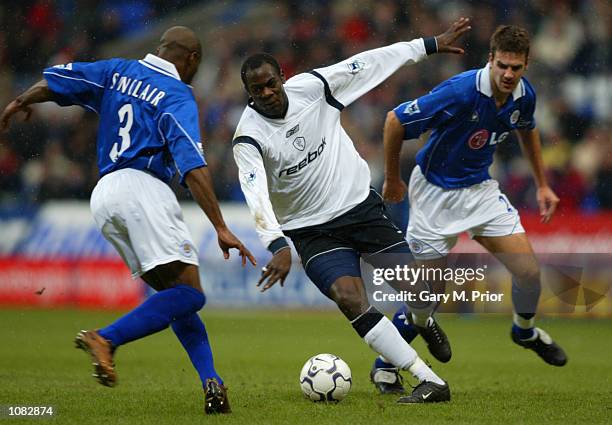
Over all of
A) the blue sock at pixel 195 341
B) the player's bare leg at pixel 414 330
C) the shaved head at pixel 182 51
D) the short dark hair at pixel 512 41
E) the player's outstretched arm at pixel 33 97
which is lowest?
the player's bare leg at pixel 414 330

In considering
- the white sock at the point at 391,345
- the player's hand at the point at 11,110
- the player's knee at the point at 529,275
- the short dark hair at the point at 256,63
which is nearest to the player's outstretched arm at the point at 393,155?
the player's knee at the point at 529,275

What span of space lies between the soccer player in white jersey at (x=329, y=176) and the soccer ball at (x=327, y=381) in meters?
0.33

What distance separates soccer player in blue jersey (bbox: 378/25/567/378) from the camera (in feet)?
21.0

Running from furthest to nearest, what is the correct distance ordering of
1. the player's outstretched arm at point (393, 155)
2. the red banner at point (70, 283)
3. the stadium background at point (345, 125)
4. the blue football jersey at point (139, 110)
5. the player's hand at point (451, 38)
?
the red banner at point (70, 283) < the stadium background at point (345, 125) < the player's outstretched arm at point (393, 155) < the player's hand at point (451, 38) < the blue football jersey at point (139, 110)

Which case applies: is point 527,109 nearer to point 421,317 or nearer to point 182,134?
point 421,317

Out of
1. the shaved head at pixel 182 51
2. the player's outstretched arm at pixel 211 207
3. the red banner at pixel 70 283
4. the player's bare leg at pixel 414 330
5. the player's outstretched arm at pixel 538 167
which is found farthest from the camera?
the red banner at pixel 70 283

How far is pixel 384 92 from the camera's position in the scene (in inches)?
511

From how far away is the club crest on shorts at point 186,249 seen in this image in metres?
5.37

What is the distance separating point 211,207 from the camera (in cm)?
511

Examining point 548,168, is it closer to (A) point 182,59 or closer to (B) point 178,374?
(B) point 178,374

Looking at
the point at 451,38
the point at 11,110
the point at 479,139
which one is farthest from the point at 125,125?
the point at 479,139

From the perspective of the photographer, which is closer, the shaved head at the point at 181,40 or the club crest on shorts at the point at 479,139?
the shaved head at the point at 181,40

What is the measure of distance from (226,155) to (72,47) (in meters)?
3.16

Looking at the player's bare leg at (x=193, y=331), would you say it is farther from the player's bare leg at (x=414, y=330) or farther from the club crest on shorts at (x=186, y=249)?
the player's bare leg at (x=414, y=330)
